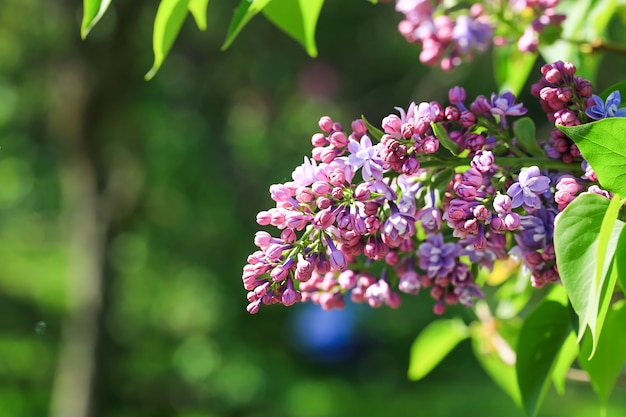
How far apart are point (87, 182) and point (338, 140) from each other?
2.94m

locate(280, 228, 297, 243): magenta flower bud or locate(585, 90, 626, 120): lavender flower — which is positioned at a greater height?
locate(585, 90, 626, 120): lavender flower

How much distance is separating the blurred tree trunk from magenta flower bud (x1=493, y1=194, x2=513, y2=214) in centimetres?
252

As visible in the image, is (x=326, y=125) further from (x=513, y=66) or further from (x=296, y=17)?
(x=513, y=66)

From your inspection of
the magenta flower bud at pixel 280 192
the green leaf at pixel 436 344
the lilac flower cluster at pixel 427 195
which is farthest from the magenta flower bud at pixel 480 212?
the green leaf at pixel 436 344

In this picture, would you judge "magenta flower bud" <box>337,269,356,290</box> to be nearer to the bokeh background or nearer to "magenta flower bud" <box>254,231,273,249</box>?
"magenta flower bud" <box>254,231,273,249</box>

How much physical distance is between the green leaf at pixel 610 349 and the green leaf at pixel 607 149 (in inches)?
9.0

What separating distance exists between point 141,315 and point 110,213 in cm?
120

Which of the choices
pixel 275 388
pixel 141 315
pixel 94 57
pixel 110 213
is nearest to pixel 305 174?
pixel 94 57

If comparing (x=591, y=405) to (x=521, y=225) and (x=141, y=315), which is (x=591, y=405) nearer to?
(x=141, y=315)

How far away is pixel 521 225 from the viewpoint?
0.49 metres

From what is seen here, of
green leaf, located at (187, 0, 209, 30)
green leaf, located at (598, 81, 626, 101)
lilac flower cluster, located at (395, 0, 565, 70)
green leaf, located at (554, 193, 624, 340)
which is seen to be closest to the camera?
green leaf, located at (554, 193, 624, 340)

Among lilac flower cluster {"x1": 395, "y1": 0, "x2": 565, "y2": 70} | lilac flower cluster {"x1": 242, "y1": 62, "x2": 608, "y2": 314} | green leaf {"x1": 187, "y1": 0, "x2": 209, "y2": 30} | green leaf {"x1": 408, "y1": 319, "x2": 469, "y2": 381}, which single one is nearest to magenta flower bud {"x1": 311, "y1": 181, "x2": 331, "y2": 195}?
lilac flower cluster {"x1": 242, "y1": 62, "x2": 608, "y2": 314}

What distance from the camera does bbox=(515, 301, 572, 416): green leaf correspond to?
58 centimetres

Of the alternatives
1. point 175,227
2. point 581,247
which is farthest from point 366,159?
point 175,227
